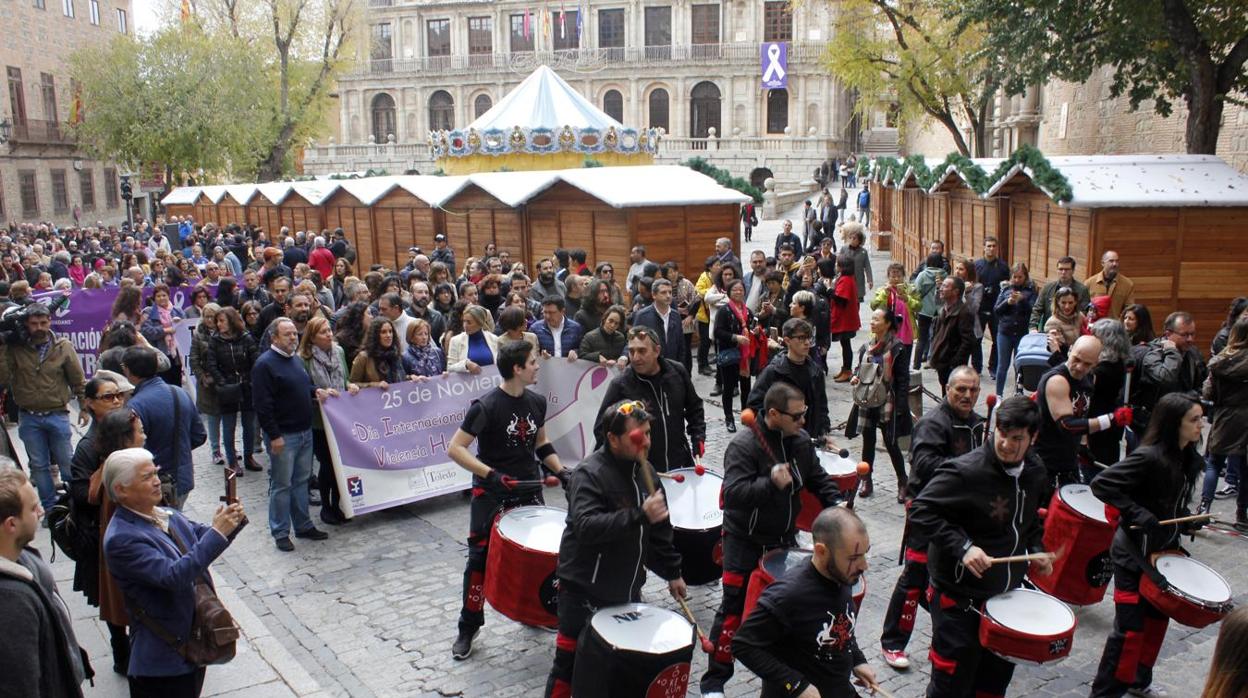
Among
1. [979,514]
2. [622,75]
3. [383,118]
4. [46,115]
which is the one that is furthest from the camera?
[383,118]

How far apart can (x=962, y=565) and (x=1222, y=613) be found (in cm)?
148

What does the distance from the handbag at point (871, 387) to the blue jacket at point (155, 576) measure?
18.2ft

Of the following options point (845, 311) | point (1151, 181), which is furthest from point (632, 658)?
point (1151, 181)

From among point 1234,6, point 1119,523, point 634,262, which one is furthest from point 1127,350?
point 1234,6

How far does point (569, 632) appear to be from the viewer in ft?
15.9

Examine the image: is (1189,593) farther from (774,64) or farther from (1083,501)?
(774,64)

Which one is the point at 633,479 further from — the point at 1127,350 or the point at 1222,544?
the point at 1222,544

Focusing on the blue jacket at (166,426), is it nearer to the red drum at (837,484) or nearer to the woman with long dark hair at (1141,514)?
the red drum at (837,484)

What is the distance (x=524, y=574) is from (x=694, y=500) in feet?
4.28

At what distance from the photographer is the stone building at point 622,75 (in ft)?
199

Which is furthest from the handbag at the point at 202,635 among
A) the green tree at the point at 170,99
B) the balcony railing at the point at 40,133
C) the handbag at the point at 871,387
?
the balcony railing at the point at 40,133

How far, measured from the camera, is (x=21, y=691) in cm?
342

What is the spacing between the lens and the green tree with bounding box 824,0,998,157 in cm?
2553

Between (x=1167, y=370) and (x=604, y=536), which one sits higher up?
(x=1167, y=370)
